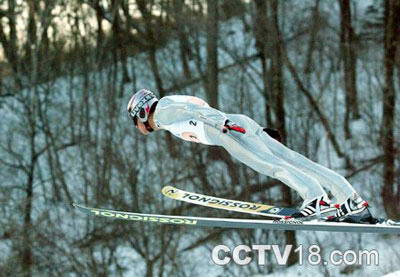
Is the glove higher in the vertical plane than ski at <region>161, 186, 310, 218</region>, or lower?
higher

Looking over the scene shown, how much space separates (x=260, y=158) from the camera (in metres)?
10.9

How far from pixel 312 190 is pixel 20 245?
15.5 m

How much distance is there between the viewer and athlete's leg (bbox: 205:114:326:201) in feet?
35.6

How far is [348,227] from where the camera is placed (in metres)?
11.4

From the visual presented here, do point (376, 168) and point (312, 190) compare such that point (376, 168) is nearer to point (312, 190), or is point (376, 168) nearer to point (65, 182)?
point (65, 182)

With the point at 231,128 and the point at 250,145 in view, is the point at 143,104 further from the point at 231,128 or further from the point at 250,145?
the point at 250,145

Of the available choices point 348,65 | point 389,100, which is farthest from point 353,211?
point 348,65

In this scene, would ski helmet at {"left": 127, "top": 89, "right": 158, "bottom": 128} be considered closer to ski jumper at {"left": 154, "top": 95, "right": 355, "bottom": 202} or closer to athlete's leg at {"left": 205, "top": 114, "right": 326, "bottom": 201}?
ski jumper at {"left": 154, "top": 95, "right": 355, "bottom": 202}

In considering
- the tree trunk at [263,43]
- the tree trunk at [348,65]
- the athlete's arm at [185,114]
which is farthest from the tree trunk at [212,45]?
the athlete's arm at [185,114]

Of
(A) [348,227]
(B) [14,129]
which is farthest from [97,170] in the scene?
(A) [348,227]

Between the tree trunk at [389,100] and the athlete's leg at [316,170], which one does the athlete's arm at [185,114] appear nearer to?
the athlete's leg at [316,170]

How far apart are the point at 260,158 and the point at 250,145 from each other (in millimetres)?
181

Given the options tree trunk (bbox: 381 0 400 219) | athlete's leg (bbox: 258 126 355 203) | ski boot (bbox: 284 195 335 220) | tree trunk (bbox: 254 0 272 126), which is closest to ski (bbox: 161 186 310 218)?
ski boot (bbox: 284 195 335 220)

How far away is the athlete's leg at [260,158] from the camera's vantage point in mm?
10836
